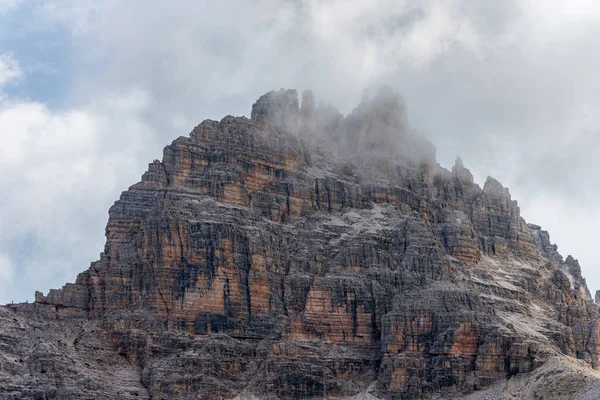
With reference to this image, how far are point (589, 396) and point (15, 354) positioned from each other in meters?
78.4

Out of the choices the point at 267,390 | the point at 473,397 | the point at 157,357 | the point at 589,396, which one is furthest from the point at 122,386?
the point at 589,396

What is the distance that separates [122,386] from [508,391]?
55094 millimetres

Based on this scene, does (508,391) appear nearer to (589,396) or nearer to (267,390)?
(589,396)

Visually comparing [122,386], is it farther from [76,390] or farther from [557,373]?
[557,373]

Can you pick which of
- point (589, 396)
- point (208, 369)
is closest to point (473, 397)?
point (589, 396)

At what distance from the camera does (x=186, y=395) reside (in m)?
194

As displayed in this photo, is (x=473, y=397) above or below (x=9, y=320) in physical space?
below

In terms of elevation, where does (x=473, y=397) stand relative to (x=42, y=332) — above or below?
below

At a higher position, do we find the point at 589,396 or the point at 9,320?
the point at 9,320

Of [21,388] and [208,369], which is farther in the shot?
[208,369]

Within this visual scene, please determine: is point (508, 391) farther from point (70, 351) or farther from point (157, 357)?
point (70, 351)

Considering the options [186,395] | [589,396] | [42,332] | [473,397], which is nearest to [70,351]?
[42,332]

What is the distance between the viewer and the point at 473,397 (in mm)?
199750

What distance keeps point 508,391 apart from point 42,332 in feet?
222
